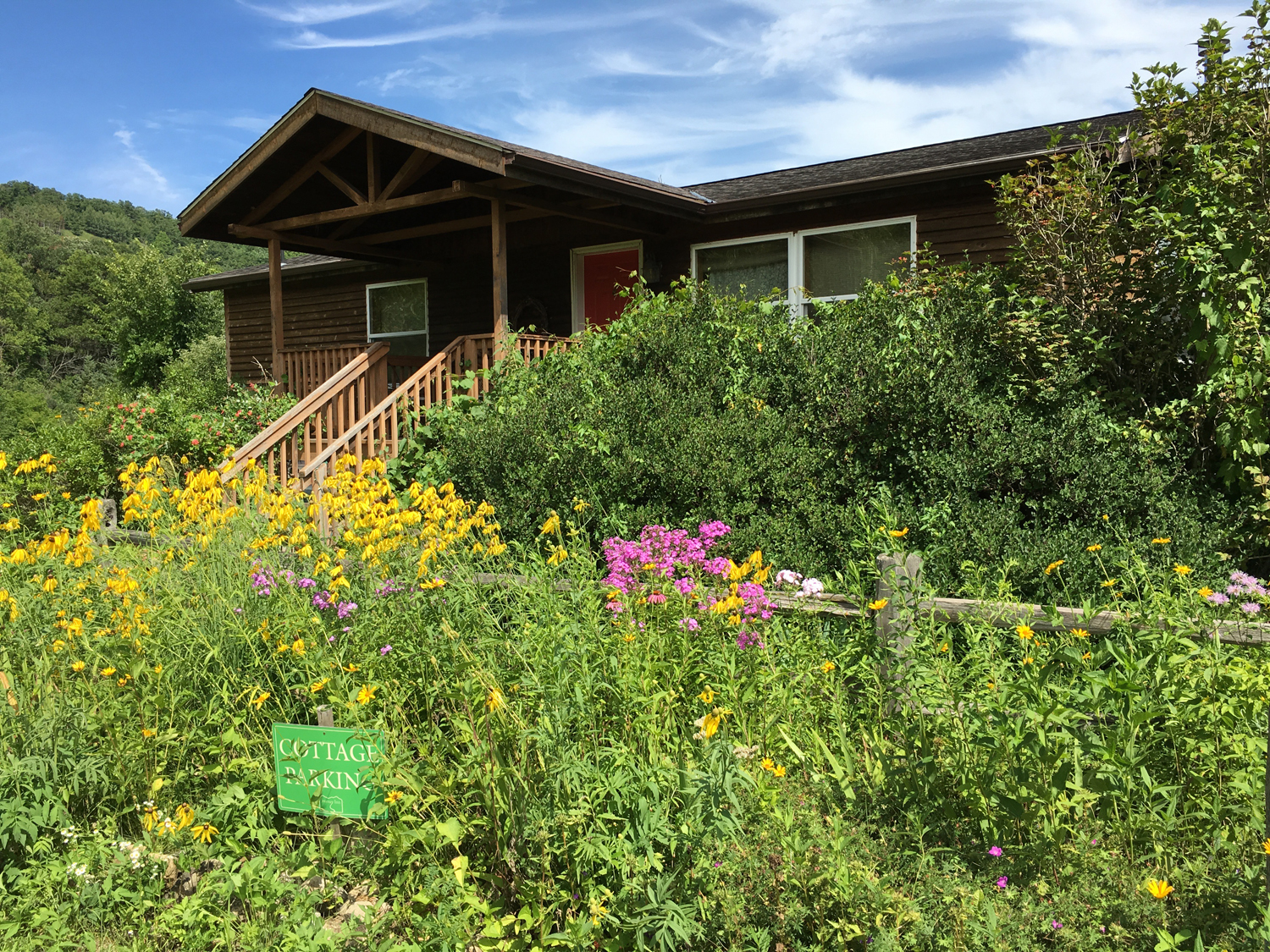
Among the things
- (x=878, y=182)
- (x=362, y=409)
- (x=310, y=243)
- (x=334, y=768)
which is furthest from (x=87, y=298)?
(x=334, y=768)

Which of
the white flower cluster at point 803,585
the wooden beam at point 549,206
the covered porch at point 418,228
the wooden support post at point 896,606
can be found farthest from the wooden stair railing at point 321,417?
the wooden support post at point 896,606

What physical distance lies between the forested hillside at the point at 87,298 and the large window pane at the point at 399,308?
1494cm

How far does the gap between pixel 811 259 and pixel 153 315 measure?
28342mm

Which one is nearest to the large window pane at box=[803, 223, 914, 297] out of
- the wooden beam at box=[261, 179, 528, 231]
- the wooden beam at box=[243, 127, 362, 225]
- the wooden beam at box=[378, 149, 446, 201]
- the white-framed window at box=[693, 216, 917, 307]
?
the white-framed window at box=[693, 216, 917, 307]

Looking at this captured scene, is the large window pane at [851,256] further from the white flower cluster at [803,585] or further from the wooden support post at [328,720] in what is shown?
the wooden support post at [328,720]

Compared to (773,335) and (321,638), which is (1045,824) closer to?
(321,638)

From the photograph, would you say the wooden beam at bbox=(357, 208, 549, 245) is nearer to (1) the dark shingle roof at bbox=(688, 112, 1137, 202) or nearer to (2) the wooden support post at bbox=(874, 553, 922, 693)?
(1) the dark shingle roof at bbox=(688, 112, 1137, 202)

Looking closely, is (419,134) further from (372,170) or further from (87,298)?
(87,298)

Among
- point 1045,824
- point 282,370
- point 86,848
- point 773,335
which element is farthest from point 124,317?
point 1045,824

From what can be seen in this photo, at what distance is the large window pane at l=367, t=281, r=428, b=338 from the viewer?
566 inches

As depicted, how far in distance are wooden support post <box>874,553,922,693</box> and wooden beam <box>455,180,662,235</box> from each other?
6.63 metres

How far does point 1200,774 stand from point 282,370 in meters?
10.8

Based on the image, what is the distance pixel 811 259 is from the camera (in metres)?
10.3

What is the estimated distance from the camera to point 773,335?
691 cm
